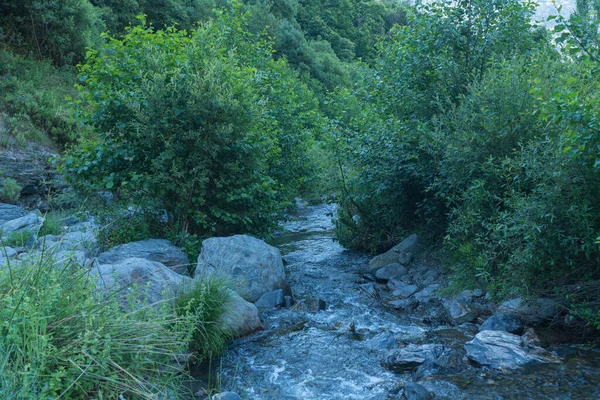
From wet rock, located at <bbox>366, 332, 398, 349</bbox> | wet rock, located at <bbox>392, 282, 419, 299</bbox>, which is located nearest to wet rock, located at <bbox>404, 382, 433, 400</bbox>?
wet rock, located at <bbox>366, 332, 398, 349</bbox>

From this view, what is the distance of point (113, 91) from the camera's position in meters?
11.3

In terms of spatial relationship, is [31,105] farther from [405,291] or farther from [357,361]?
[357,361]

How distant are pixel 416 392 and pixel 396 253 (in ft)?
23.3

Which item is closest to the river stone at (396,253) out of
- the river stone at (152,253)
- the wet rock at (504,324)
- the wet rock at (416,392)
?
the wet rock at (504,324)

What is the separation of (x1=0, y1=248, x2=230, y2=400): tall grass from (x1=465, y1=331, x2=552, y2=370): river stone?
432 centimetres

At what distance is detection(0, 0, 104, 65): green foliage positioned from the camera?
76.5 feet

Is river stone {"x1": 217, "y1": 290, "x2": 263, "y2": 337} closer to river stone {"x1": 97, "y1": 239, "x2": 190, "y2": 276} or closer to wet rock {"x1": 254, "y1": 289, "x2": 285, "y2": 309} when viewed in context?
wet rock {"x1": 254, "y1": 289, "x2": 285, "y2": 309}

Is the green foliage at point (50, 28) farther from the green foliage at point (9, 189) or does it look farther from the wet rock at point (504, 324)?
the wet rock at point (504, 324)

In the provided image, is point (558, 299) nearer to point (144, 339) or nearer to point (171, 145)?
point (144, 339)

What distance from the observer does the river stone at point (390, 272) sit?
12055 mm

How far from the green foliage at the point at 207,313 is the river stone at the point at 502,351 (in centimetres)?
361

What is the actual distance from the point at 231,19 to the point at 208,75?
914cm

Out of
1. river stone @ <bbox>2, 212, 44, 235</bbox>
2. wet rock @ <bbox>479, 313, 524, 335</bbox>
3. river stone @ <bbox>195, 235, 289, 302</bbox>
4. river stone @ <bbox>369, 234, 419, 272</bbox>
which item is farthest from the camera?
river stone @ <bbox>2, 212, 44, 235</bbox>

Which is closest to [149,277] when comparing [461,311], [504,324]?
[461,311]
